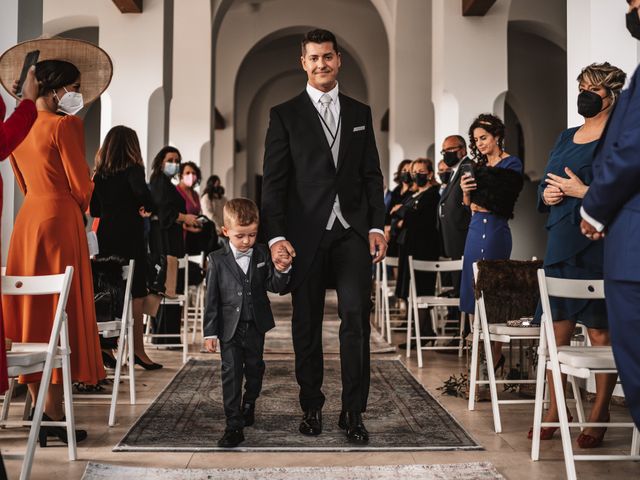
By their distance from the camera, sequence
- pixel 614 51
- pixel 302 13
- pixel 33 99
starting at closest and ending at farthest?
1. pixel 33 99
2. pixel 614 51
3. pixel 302 13

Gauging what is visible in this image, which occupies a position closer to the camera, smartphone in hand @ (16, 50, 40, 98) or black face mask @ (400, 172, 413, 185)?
smartphone in hand @ (16, 50, 40, 98)

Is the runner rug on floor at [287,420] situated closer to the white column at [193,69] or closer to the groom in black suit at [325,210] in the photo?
the groom in black suit at [325,210]

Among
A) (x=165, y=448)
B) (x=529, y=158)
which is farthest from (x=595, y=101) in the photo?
(x=529, y=158)

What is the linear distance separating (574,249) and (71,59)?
2727 mm

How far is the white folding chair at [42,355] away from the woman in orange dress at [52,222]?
1.01ft

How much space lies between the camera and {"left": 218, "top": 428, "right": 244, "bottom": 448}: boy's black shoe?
353cm

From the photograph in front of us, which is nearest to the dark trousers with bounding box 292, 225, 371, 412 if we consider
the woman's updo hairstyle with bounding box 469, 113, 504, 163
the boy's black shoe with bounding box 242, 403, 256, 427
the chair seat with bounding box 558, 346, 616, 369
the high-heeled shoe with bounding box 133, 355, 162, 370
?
the boy's black shoe with bounding box 242, 403, 256, 427

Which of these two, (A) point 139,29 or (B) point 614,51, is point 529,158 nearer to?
(A) point 139,29

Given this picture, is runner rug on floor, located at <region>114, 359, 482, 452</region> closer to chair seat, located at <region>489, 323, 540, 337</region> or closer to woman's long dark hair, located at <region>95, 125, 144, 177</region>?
chair seat, located at <region>489, 323, 540, 337</region>

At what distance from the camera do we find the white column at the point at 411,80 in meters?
12.1

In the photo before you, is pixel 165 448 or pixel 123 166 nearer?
pixel 165 448

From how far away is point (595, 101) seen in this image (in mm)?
3504

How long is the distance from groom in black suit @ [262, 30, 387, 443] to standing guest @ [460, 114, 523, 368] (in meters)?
1.36

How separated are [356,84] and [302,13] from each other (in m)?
4.88
